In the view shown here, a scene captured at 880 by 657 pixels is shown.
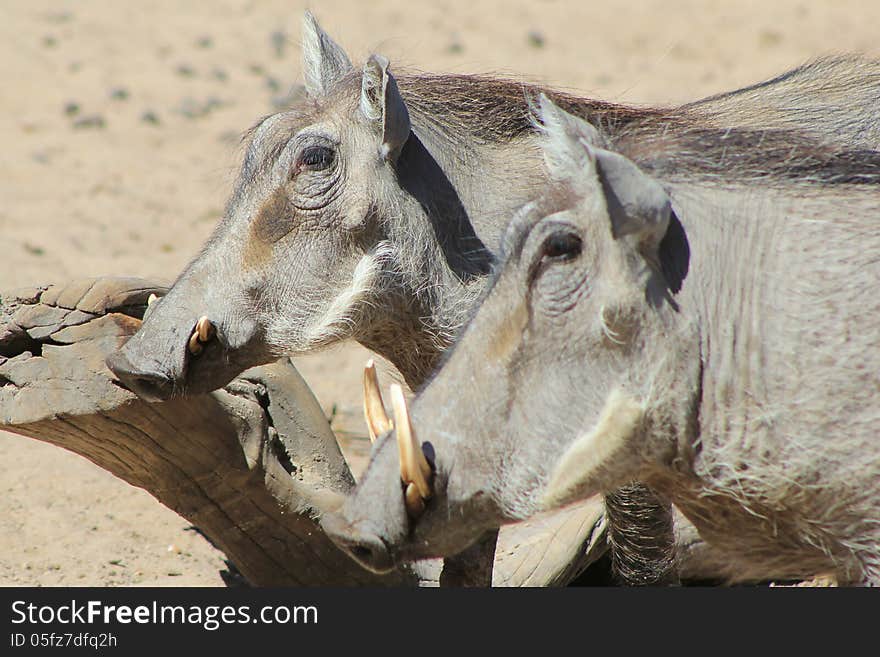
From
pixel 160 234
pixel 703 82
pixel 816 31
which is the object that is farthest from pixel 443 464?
pixel 816 31

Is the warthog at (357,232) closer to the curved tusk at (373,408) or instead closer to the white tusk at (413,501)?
the curved tusk at (373,408)

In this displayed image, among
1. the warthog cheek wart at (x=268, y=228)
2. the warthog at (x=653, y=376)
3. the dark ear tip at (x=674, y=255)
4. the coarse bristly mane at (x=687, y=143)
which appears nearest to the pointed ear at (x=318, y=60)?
the coarse bristly mane at (x=687, y=143)

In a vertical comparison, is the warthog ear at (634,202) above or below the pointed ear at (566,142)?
below

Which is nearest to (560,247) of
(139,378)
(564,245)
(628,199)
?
(564,245)

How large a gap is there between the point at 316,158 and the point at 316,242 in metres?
0.23

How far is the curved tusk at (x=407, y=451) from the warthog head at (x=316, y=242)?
3.26 feet

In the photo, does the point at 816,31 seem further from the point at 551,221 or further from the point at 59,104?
the point at 551,221

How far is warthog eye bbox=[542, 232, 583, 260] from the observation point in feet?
7.93

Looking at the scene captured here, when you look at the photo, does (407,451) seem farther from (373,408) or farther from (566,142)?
(566,142)

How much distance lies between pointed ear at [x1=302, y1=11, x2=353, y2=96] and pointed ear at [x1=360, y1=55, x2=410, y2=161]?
1.16 ft

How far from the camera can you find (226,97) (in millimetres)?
8195

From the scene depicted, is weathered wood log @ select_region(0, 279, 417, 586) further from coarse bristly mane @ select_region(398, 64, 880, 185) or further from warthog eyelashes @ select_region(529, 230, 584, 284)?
warthog eyelashes @ select_region(529, 230, 584, 284)

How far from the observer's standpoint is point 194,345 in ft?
10.5

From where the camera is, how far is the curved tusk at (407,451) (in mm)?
2320
